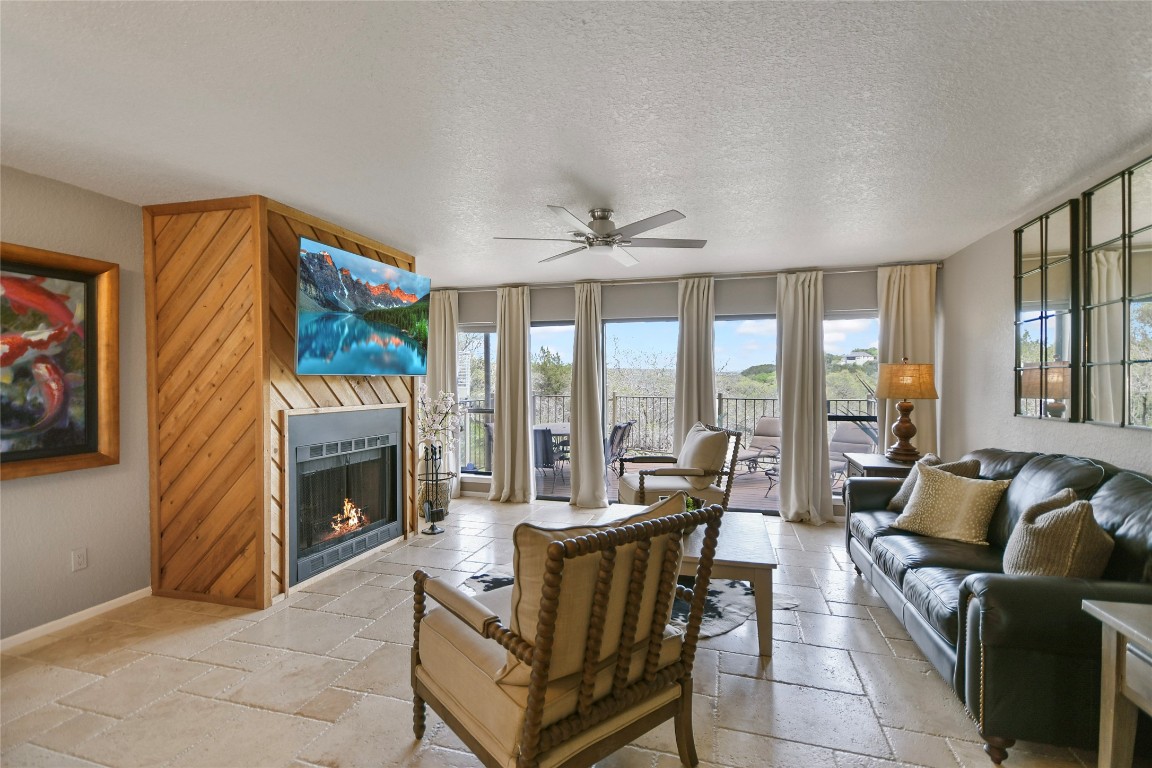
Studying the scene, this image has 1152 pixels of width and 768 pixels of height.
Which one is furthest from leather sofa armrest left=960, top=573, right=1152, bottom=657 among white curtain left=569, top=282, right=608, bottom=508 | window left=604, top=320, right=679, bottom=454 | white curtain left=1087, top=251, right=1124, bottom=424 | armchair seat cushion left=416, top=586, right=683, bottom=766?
white curtain left=569, top=282, right=608, bottom=508

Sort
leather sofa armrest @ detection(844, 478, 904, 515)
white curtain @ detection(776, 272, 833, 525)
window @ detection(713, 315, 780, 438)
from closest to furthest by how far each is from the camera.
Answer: leather sofa armrest @ detection(844, 478, 904, 515) → white curtain @ detection(776, 272, 833, 525) → window @ detection(713, 315, 780, 438)

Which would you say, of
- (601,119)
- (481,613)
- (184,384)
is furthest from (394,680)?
(601,119)

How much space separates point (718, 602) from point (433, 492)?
116 inches

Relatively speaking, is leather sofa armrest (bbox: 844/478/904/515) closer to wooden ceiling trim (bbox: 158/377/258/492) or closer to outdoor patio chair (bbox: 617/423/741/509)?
outdoor patio chair (bbox: 617/423/741/509)

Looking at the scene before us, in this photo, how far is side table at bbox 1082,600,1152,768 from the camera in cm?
161

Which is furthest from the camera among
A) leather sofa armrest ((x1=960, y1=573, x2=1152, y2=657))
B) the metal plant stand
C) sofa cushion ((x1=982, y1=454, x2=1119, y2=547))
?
the metal plant stand

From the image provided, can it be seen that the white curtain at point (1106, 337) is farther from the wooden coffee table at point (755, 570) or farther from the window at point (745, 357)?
the window at point (745, 357)

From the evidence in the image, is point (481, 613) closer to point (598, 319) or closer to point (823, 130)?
point (823, 130)

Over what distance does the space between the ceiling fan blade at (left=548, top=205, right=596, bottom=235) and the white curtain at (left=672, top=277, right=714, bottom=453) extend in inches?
97.2

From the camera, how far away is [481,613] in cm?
167

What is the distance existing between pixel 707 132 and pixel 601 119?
0.49 m

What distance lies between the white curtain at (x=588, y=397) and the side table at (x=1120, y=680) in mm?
4453

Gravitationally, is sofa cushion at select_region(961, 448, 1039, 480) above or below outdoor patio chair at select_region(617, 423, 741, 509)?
above

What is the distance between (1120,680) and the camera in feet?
5.57
